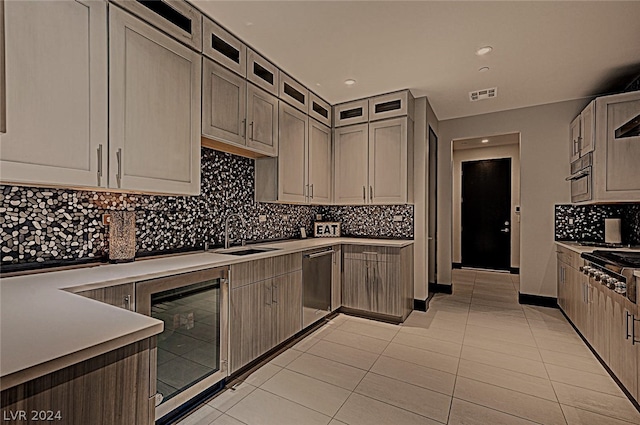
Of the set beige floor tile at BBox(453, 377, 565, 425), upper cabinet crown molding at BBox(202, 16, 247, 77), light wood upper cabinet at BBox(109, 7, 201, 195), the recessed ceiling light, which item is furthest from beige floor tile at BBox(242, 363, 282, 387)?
the recessed ceiling light

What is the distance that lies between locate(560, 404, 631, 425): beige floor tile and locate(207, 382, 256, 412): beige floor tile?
Answer: 2076 millimetres

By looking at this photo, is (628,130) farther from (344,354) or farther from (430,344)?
(344,354)

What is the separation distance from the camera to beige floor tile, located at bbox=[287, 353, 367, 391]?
7.84ft

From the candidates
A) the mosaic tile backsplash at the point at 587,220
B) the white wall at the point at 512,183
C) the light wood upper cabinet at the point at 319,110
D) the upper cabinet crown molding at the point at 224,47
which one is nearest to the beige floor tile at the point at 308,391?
the upper cabinet crown molding at the point at 224,47

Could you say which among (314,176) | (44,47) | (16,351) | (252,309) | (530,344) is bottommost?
(530,344)

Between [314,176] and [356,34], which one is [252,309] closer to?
[314,176]

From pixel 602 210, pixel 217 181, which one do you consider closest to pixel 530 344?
pixel 602 210

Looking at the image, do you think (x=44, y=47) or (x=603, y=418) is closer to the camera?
(x=44, y=47)

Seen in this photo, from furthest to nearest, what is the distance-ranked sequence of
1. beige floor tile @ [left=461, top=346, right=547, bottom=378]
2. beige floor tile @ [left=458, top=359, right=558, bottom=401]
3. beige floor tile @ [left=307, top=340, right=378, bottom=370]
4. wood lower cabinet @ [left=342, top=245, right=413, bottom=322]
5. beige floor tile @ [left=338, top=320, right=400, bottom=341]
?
wood lower cabinet @ [left=342, top=245, right=413, bottom=322] → beige floor tile @ [left=338, top=320, right=400, bottom=341] → beige floor tile @ [left=307, top=340, right=378, bottom=370] → beige floor tile @ [left=461, top=346, right=547, bottom=378] → beige floor tile @ [left=458, top=359, right=558, bottom=401]

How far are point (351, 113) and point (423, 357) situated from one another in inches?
122

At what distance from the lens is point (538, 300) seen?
14.5ft

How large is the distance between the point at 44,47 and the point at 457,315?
4459 mm

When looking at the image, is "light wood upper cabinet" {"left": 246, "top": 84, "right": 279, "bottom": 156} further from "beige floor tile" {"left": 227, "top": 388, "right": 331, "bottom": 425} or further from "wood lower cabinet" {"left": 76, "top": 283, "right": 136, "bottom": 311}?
"beige floor tile" {"left": 227, "top": 388, "right": 331, "bottom": 425}

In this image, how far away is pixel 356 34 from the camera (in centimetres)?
267
